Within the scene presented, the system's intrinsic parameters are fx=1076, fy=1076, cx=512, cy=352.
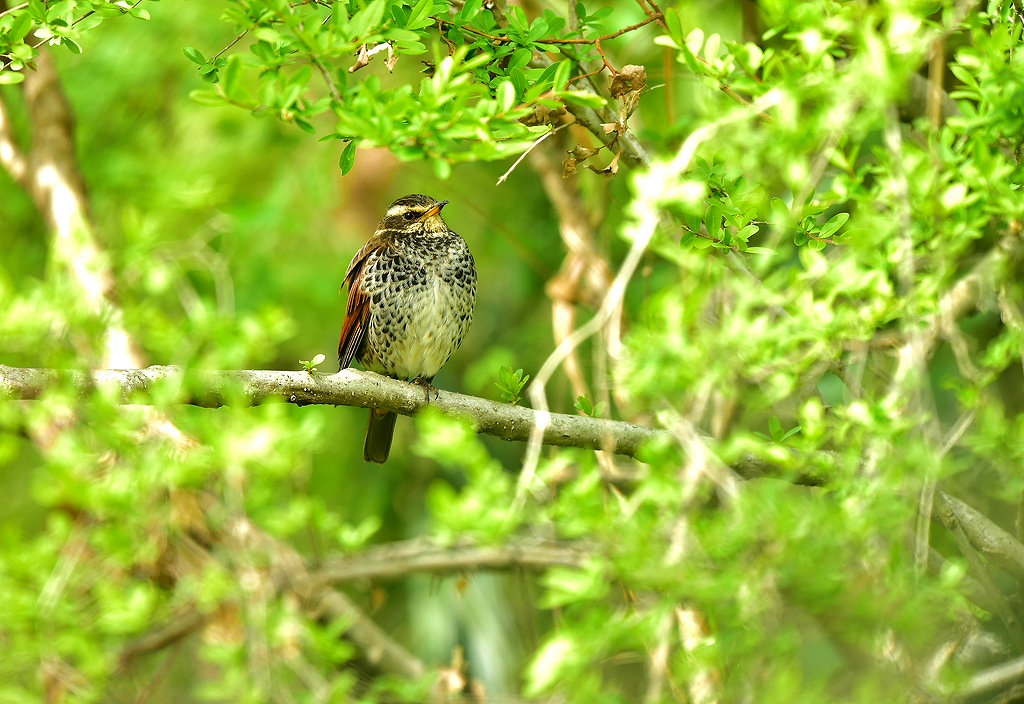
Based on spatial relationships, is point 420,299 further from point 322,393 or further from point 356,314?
point 322,393

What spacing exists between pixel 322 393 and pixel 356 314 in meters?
1.58

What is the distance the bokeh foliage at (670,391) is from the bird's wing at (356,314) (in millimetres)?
346

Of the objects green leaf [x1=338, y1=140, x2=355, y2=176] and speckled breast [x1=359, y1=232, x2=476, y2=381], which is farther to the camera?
speckled breast [x1=359, y1=232, x2=476, y2=381]

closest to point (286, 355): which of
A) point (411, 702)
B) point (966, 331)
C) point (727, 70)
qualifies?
point (411, 702)

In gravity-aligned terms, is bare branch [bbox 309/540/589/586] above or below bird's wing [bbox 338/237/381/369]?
below

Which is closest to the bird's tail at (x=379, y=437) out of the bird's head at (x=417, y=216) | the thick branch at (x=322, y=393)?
the bird's head at (x=417, y=216)

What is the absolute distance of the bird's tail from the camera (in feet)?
16.3

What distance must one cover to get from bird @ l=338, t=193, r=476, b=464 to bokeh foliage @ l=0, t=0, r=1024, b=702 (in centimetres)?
40

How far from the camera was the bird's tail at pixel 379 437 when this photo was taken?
4957mm

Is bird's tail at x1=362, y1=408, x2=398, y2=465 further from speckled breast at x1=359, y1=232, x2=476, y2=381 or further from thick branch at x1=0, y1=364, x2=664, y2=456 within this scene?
thick branch at x1=0, y1=364, x2=664, y2=456

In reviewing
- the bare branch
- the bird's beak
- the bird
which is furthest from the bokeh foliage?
the bird's beak

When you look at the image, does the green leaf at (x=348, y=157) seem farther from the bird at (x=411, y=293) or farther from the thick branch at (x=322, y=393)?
the bird at (x=411, y=293)

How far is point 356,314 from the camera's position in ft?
15.6

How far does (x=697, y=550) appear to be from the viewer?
2.64 metres
